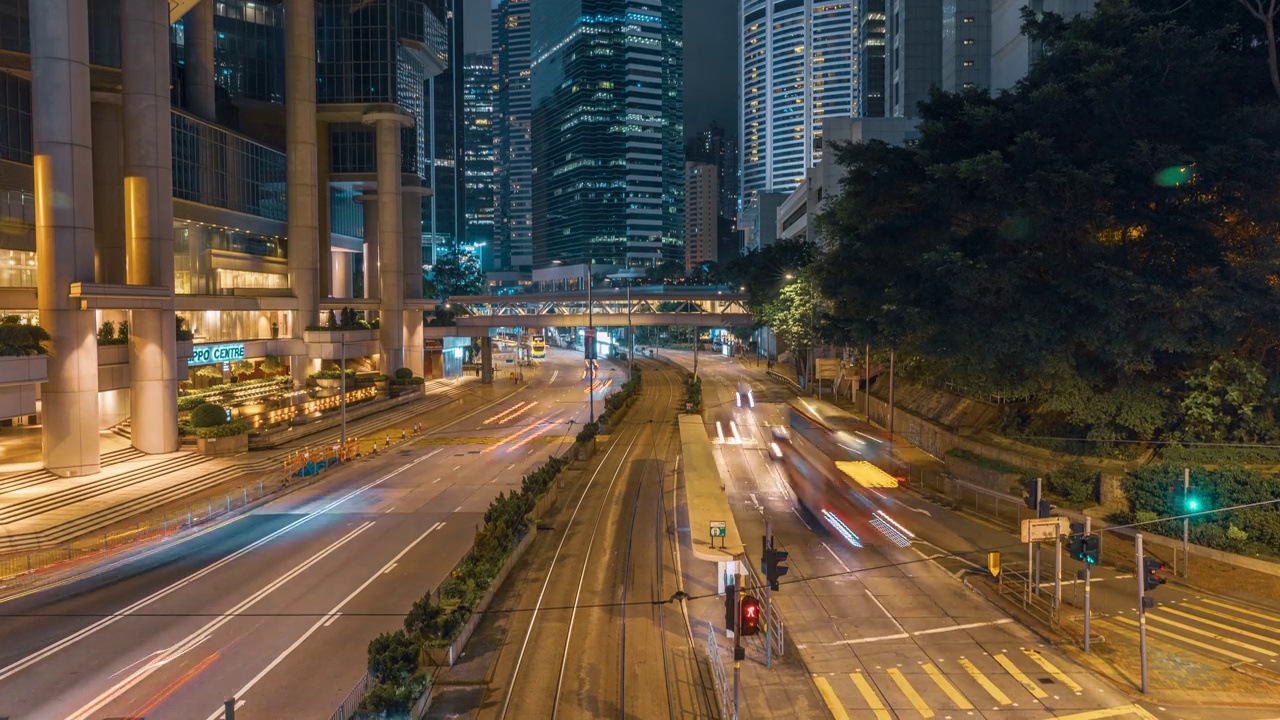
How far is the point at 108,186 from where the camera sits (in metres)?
58.0

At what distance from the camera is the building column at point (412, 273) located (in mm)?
94000

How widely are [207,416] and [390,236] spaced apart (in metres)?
39.3

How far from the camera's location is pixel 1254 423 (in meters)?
32.8

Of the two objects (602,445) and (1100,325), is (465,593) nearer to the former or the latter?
(1100,325)

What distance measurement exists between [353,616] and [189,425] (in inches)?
1384

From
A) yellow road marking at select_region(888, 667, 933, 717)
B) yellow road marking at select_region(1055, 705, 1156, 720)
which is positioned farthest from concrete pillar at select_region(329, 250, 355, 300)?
yellow road marking at select_region(1055, 705, 1156, 720)

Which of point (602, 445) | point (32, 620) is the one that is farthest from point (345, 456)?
point (32, 620)

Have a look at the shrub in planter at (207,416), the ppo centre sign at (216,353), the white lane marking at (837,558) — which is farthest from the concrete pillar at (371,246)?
Answer: the white lane marking at (837,558)

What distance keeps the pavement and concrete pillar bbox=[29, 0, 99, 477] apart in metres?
33.4

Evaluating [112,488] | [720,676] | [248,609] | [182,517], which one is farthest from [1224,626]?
[112,488]

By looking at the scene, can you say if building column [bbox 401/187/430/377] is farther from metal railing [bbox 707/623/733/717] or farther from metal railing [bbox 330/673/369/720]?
metal railing [bbox 330/673/369/720]

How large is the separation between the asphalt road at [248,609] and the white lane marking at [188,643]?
0.05 m

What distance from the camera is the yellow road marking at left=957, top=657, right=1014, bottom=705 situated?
18.4 metres

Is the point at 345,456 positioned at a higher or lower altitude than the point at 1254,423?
lower
